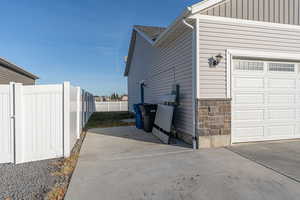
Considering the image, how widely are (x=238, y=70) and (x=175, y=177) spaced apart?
355 cm

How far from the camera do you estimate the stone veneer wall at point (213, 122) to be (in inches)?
171

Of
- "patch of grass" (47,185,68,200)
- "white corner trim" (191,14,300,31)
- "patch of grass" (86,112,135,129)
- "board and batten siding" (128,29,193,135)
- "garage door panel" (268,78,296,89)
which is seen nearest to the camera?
"patch of grass" (47,185,68,200)

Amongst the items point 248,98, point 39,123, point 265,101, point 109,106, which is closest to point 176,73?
point 248,98

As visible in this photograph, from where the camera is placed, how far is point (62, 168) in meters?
3.14

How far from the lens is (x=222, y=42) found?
445cm

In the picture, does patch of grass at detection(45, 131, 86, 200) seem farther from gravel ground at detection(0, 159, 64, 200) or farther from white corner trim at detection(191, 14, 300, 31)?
white corner trim at detection(191, 14, 300, 31)

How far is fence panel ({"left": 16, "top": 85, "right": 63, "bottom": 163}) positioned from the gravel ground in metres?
0.24

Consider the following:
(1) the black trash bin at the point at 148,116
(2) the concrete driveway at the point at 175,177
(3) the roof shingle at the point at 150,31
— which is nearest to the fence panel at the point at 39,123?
(2) the concrete driveway at the point at 175,177

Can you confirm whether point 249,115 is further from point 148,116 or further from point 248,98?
point 148,116

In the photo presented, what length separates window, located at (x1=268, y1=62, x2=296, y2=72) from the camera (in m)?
4.93

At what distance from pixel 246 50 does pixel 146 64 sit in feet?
19.0

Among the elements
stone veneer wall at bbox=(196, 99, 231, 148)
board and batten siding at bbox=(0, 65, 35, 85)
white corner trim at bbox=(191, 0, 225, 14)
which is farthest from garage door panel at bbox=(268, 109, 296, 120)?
board and batten siding at bbox=(0, 65, 35, 85)

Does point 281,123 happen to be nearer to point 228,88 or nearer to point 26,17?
point 228,88

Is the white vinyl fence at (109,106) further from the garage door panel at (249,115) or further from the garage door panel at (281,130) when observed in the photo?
the garage door panel at (281,130)
